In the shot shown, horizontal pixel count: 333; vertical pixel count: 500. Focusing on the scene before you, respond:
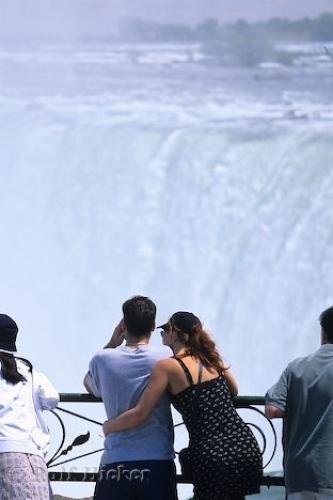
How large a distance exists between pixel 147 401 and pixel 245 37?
26.4m

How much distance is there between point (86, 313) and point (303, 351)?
607cm

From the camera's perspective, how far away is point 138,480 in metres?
4.30

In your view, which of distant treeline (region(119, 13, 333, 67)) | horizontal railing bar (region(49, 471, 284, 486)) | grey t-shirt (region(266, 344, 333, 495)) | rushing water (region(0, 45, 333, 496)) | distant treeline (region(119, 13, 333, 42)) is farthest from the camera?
distant treeline (region(119, 13, 333, 42))

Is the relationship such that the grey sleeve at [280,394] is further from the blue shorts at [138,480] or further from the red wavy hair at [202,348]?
the blue shorts at [138,480]

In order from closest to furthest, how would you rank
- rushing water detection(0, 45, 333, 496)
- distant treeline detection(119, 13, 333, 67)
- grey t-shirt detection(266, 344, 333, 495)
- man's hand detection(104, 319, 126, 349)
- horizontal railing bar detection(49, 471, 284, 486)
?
grey t-shirt detection(266, 344, 333, 495)
man's hand detection(104, 319, 126, 349)
horizontal railing bar detection(49, 471, 284, 486)
rushing water detection(0, 45, 333, 496)
distant treeline detection(119, 13, 333, 67)

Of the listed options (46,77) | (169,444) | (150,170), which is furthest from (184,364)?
(46,77)

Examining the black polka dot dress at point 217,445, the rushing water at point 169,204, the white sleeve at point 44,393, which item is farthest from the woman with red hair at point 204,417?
the rushing water at point 169,204

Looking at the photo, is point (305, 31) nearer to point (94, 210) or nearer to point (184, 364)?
point (94, 210)

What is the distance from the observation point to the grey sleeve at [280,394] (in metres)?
4.29

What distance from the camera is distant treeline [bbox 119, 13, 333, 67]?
95.6 ft

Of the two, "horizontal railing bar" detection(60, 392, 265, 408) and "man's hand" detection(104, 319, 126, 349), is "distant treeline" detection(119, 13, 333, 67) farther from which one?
"man's hand" detection(104, 319, 126, 349)

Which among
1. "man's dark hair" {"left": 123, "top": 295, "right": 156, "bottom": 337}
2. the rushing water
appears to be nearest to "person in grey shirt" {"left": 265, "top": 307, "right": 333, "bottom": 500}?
"man's dark hair" {"left": 123, "top": 295, "right": 156, "bottom": 337}

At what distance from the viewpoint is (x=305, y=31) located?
29609 millimetres

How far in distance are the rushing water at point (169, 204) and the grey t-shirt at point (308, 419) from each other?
14.1 m
